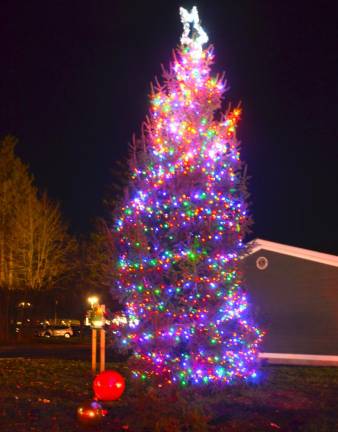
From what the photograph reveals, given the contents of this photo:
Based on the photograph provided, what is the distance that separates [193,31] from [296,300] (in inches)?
451

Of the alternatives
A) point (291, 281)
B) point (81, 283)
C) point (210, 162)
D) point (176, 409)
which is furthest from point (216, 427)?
point (81, 283)

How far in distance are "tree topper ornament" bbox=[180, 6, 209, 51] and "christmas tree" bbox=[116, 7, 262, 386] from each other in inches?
36.7

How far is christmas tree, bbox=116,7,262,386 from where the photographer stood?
35.4 ft

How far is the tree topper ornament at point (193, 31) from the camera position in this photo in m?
12.6

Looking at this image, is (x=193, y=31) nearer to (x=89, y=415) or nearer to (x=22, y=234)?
(x=89, y=415)

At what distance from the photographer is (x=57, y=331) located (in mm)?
39938

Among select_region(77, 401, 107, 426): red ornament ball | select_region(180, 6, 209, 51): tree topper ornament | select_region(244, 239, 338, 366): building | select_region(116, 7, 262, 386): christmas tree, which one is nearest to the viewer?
select_region(77, 401, 107, 426): red ornament ball

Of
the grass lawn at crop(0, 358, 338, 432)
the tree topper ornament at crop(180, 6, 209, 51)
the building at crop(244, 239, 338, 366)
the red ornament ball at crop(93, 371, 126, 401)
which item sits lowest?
the grass lawn at crop(0, 358, 338, 432)

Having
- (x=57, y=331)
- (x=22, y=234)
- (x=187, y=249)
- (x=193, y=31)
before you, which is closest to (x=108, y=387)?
(x=187, y=249)

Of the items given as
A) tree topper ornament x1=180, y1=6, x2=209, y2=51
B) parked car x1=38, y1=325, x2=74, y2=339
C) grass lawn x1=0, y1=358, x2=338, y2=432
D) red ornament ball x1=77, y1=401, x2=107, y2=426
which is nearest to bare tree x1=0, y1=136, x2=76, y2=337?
parked car x1=38, y1=325, x2=74, y2=339

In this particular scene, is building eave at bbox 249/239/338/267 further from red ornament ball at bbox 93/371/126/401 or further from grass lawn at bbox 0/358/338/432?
red ornament ball at bbox 93/371/126/401

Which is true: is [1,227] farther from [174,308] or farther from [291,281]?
[174,308]

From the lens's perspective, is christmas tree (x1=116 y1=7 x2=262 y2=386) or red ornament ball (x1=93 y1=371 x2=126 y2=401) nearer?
red ornament ball (x1=93 y1=371 x2=126 y2=401)

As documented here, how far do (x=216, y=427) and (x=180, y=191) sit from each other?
4.22m
